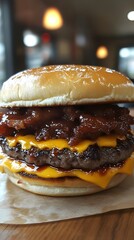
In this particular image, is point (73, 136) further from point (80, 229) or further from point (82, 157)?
point (80, 229)

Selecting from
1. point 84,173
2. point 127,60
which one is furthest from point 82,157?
point 127,60

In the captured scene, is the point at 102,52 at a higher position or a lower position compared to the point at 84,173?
lower

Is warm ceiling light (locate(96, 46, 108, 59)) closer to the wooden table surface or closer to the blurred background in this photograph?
the blurred background

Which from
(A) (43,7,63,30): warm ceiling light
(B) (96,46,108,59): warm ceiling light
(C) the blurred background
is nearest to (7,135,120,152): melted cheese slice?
(C) the blurred background

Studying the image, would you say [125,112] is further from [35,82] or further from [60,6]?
[60,6]

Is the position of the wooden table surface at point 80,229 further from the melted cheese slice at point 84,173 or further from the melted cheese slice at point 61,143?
the melted cheese slice at point 61,143

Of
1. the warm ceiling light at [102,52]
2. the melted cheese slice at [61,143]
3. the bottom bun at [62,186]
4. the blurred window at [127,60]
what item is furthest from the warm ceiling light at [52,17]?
the bottom bun at [62,186]
